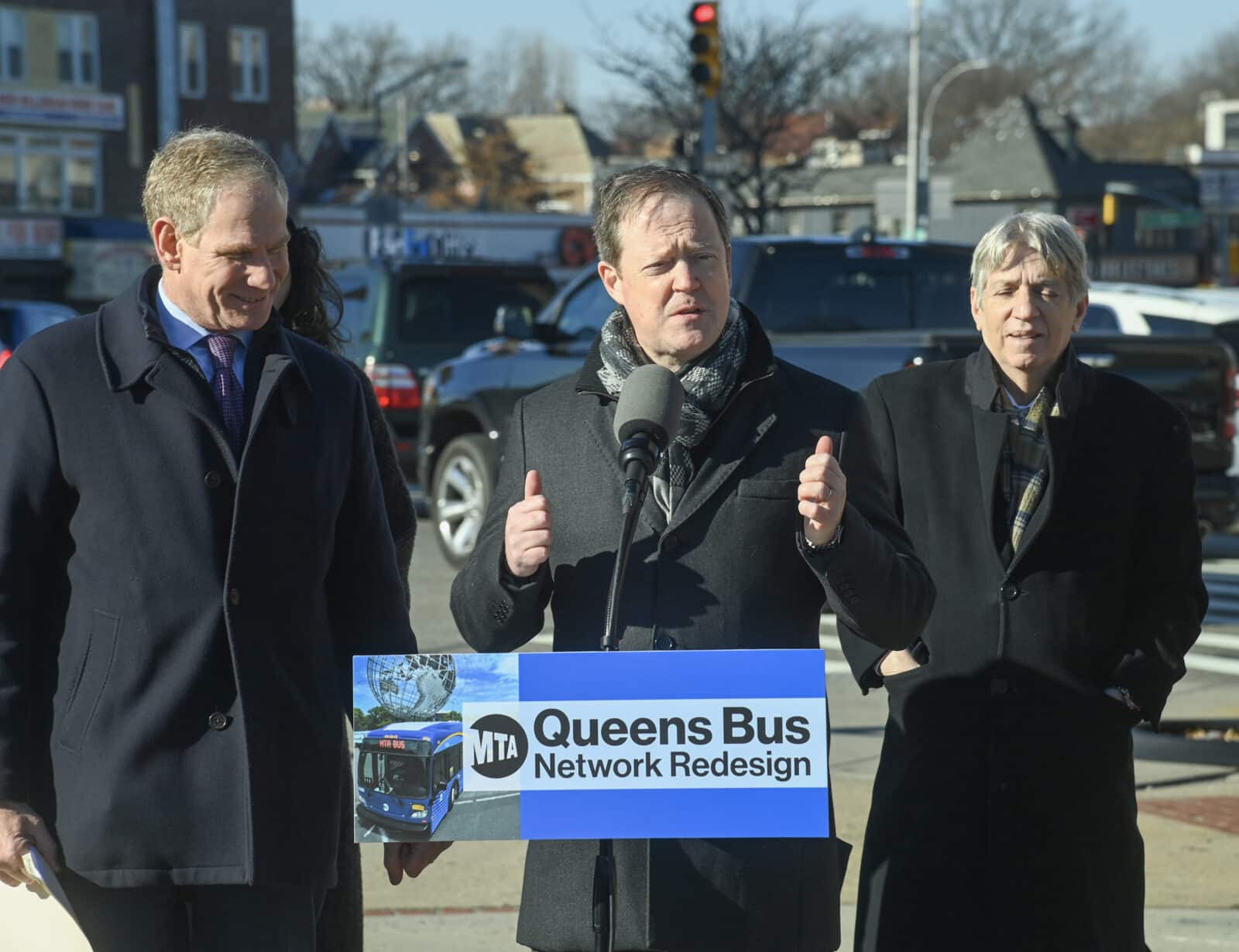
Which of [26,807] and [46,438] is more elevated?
[46,438]

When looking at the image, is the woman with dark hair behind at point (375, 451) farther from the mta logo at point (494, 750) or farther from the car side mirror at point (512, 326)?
the car side mirror at point (512, 326)

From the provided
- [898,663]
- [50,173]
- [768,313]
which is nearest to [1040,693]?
[898,663]

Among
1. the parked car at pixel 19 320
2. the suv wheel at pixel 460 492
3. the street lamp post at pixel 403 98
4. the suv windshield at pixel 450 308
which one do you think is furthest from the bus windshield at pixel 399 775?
the street lamp post at pixel 403 98

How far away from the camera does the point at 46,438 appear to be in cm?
301

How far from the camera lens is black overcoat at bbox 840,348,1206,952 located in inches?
147

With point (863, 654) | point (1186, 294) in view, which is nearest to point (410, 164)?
point (1186, 294)

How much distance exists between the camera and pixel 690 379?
3096 millimetres

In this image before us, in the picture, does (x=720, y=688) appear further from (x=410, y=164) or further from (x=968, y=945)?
(x=410, y=164)

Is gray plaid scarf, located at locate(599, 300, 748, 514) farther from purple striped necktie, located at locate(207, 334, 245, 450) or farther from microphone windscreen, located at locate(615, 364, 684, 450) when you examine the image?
purple striped necktie, located at locate(207, 334, 245, 450)

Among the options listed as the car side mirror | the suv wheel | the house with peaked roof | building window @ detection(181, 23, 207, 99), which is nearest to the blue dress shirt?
the car side mirror

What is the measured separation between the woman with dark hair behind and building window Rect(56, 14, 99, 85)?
5225 centimetres

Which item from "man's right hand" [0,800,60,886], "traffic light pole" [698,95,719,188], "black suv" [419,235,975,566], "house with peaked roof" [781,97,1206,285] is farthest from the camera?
"house with peaked roof" [781,97,1206,285]

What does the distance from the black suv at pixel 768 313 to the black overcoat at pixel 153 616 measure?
22.1 feet

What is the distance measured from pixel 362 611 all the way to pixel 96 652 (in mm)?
512
